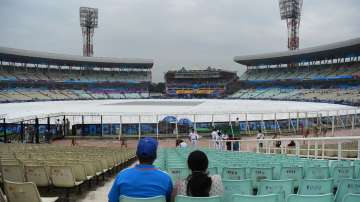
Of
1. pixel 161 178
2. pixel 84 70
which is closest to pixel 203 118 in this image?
pixel 161 178

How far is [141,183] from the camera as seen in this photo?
3.52 m

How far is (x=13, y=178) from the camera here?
6562mm

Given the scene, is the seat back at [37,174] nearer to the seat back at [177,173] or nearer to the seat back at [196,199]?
the seat back at [177,173]

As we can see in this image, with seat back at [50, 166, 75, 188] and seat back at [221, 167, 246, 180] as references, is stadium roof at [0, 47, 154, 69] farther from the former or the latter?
seat back at [221, 167, 246, 180]

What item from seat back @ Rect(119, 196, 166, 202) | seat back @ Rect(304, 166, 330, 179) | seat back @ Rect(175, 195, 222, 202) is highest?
seat back @ Rect(119, 196, 166, 202)

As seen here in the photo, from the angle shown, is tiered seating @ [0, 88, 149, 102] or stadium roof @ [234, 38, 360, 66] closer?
stadium roof @ [234, 38, 360, 66]

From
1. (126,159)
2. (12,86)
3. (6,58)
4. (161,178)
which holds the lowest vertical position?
(126,159)

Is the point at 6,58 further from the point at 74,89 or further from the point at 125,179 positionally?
the point at 125,179

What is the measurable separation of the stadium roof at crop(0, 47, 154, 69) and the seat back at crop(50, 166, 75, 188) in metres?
83.0

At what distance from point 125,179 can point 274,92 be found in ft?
312

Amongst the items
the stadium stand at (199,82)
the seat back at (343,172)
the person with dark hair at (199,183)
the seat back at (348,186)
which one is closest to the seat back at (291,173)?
the seat back at (343,172)

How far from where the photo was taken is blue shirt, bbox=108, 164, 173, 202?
3.52 meters

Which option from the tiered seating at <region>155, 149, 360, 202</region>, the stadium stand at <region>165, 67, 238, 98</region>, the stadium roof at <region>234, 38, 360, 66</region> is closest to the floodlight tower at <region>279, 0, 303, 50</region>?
the stadium roof at <region>234, 38, 360, 66</region>

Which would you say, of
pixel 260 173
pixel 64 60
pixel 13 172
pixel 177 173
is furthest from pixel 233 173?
pixel 64 60
